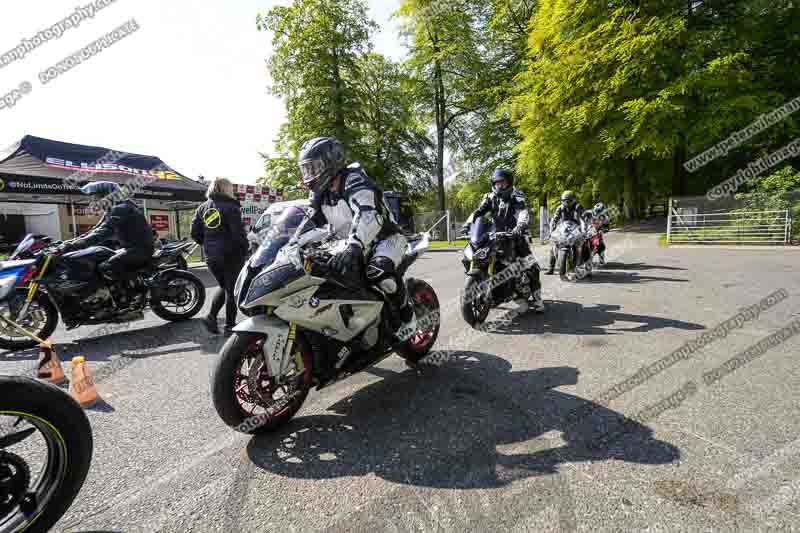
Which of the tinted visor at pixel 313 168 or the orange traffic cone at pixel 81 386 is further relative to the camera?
the orange traffic cone at pixel 81 386

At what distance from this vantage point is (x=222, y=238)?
514cm

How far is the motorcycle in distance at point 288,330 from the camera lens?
2.47 meters

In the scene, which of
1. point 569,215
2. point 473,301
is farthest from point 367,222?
point 569,215

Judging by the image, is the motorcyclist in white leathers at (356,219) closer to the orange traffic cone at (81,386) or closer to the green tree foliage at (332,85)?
the orange traffic cone at (81,386)

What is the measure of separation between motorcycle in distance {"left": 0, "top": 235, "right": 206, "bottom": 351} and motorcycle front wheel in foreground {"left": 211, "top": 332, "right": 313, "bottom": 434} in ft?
12.1

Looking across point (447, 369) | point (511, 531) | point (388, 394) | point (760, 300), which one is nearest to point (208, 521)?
point (511, 531)

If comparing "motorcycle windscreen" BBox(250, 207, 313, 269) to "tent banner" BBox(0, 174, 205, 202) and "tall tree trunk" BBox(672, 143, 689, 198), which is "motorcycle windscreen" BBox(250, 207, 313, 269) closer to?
"tent banner" BBox(0, 174, 205, 202)

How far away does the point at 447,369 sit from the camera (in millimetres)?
3668

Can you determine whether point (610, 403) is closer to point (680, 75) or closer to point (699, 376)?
point (699, 376)

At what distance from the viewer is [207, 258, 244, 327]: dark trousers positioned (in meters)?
5.21

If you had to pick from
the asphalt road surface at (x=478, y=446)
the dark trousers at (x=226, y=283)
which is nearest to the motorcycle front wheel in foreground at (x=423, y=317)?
the asphalt road surface at (x=478, y=446)

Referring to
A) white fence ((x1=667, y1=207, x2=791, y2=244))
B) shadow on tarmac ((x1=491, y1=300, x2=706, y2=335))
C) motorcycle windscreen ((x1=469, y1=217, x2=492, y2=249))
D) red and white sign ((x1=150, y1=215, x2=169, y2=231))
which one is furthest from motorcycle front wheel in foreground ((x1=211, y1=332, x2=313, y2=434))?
red and white sign ((x1=150, y1=215, x2=169, y2=231))

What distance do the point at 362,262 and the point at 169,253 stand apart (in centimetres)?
436

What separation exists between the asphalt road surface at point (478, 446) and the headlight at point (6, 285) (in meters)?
0.69
